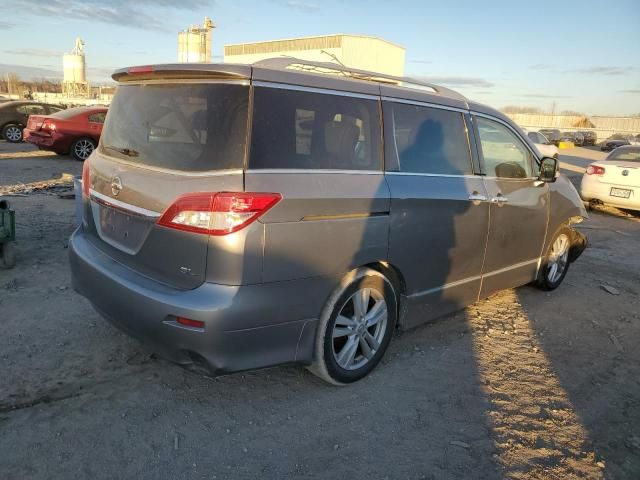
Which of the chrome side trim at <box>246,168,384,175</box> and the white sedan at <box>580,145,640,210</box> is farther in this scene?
the white sedan at <box>580,145,640,210</box>

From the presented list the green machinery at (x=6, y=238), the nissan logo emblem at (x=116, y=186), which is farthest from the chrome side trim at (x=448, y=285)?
the green machinery at (x=6, y=238)

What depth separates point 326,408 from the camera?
10.4 ft

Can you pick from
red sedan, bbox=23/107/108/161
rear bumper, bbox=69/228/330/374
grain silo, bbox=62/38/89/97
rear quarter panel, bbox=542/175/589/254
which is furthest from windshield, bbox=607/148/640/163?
grain silo, bbox=62/38/89/97

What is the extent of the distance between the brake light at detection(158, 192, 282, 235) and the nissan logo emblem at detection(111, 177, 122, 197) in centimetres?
55

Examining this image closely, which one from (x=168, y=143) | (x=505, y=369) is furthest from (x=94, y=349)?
(x=505, y=369)

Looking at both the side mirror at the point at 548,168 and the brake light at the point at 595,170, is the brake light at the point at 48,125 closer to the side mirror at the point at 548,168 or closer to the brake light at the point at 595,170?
the side mirror at the point at 548,168

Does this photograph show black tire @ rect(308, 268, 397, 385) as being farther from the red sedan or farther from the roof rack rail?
the red sedan

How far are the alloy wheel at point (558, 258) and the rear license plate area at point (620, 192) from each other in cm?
582

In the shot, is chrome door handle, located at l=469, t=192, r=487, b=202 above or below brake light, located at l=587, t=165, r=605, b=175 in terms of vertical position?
above

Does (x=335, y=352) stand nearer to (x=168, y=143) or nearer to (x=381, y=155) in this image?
(x=381, y=155)

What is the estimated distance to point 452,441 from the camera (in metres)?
2.92

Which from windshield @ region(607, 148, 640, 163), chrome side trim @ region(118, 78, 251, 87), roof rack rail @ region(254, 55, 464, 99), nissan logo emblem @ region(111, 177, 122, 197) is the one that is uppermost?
roof rack rail @ region(254, 55, 464, 99)

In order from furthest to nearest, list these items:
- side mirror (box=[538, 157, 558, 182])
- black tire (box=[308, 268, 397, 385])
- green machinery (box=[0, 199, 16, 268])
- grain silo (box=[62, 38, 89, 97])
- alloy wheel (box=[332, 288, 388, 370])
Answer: grain silo (box=[62, 38, 89, 97]) → green machinery (box=[0, 199, 16, 268]) → side mirror (box=[538, 157, 558, 182]) → alloy wheel (box=[332, 288, 388, 370]) → black tire (box=[308, 268, 397, 385])

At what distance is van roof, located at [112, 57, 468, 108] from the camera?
2758mm
